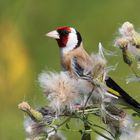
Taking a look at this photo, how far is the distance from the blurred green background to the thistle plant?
2.69m

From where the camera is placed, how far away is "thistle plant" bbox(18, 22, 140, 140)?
1707mm

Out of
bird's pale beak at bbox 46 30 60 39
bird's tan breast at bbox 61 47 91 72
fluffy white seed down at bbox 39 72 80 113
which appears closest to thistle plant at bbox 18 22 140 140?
fluffy white seed down at bbox 39 72 80 113

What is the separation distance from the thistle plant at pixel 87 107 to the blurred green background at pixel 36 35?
2.69 meters

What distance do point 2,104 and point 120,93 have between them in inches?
115

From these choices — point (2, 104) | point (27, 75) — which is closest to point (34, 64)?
point (27, 75)

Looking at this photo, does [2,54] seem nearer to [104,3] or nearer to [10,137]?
[10,137]

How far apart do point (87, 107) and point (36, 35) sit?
427 centimetres

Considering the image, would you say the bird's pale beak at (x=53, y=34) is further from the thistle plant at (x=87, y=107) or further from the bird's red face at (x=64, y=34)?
the thistle plant at (x=87, y=107)

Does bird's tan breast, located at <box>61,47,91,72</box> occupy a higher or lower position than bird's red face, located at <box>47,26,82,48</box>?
lower

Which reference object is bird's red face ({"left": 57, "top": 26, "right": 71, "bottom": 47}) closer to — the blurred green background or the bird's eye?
the bird's eye

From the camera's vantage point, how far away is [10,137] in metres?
4.42

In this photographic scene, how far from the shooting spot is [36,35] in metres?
5.97

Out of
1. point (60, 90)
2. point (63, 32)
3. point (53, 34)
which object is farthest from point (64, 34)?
point (60, 90)

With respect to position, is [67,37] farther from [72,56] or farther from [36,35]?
[36,35]
